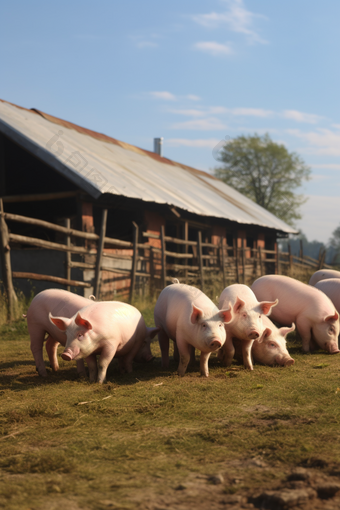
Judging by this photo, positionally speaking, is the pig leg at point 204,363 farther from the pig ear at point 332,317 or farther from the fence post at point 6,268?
the fence post at point 6,268

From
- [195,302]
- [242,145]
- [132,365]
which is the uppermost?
[242,145]

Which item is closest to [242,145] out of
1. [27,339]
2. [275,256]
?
[275,256]

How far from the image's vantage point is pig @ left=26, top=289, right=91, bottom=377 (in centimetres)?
544

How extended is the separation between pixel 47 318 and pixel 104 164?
8.42m

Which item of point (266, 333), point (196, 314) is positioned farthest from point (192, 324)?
point (266, 333)

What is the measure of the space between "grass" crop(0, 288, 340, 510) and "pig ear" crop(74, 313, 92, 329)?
576mm

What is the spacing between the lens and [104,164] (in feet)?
43.7

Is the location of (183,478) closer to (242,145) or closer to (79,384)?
(79,384)

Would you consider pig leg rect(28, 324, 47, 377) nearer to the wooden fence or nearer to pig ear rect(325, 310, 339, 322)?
the wooden fence

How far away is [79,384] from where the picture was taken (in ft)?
16.0

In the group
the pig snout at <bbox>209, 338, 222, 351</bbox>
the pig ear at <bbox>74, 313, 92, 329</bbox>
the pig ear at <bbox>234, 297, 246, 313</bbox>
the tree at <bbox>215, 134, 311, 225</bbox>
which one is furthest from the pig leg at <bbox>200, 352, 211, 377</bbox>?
the tree at <bbox>215, 134, 311, 225</bbox>

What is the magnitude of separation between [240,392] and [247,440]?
1.31 metres

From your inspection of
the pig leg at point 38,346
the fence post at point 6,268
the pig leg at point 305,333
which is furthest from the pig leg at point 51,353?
the pig leg at point 305,333

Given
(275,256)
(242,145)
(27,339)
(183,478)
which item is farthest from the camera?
(242,145)
